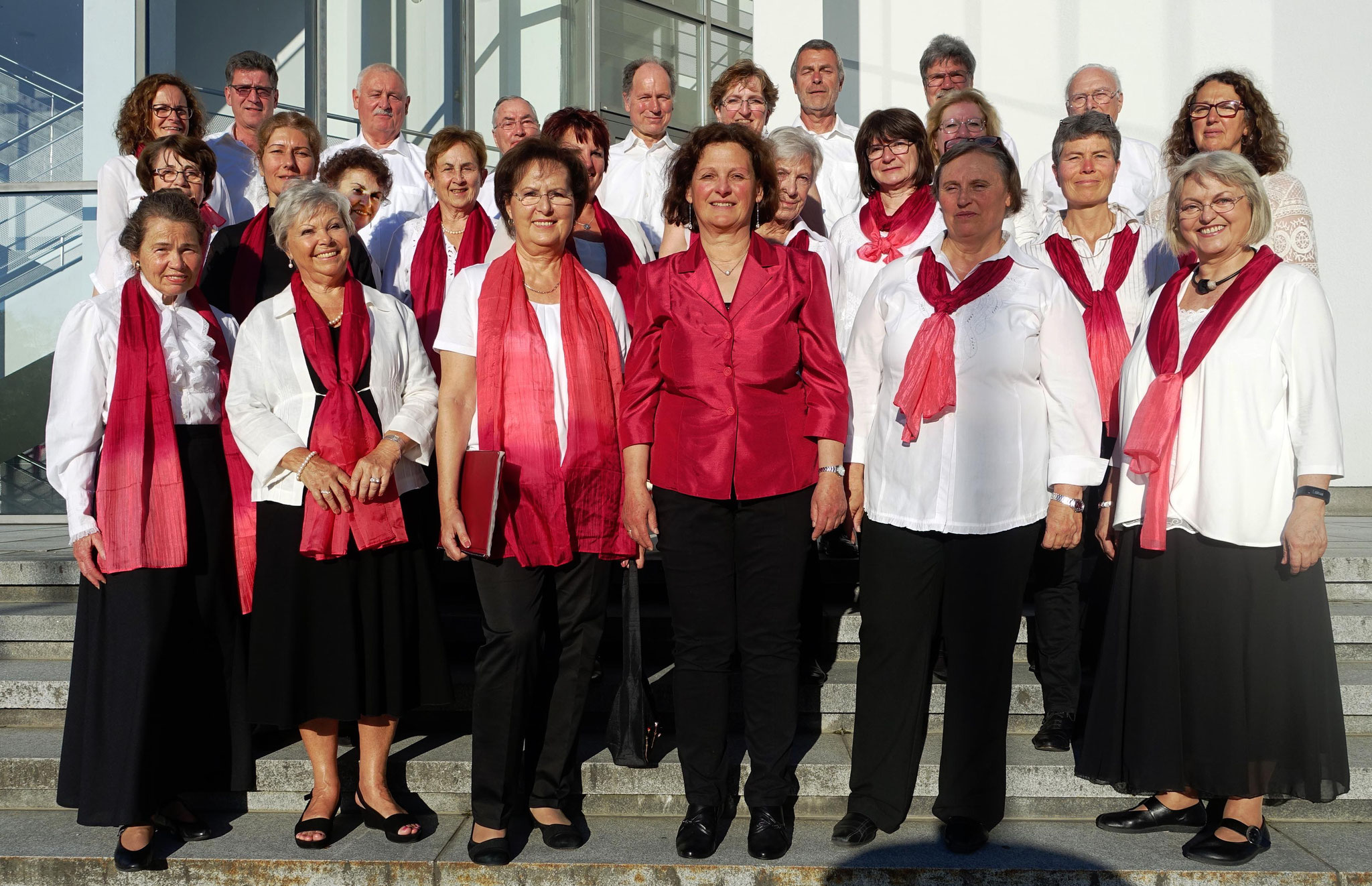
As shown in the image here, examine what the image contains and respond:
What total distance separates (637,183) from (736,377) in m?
2.72

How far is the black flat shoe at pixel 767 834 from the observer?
11.0 ft

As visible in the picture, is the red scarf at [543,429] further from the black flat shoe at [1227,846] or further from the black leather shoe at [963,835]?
the black flat shoe at [1227,846]

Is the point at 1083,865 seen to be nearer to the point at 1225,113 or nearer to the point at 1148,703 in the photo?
the point at 1148,703

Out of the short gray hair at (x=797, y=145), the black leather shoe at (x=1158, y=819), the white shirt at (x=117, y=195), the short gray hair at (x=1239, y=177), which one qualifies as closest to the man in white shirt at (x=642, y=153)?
the short gray hair at (x=797, y=145)

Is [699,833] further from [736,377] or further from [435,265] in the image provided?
[435,265]

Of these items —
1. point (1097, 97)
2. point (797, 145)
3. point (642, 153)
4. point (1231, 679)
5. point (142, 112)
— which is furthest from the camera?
point (642, 153)

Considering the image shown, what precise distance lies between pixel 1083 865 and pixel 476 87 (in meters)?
10.6

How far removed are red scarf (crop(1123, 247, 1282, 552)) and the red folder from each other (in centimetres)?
184

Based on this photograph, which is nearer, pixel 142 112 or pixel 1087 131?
pixel 1087 131

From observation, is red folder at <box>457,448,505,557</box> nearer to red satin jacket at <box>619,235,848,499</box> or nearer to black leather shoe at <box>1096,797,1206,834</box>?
red satin jacket at <box>619,235,848,499</box>

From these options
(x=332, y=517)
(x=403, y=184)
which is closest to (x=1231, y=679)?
(x=332, y=517)

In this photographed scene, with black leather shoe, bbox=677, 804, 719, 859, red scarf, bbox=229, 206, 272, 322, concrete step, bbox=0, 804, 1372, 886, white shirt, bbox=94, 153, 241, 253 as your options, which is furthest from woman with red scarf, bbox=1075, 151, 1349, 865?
white shirt, bbox=94, 153, 241, 253

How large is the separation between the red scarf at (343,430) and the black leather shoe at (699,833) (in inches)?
46.6

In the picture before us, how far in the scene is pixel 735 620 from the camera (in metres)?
3.38
